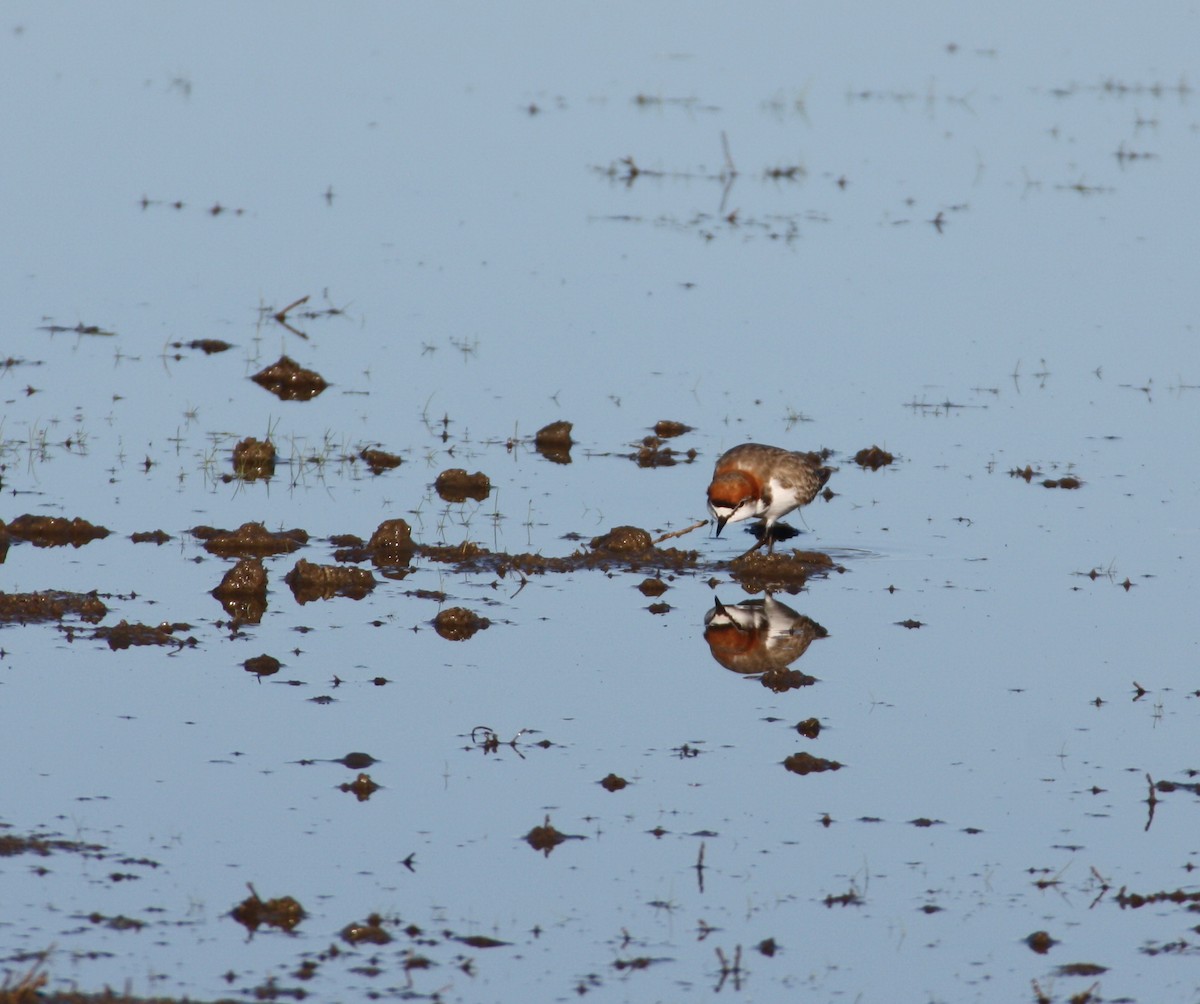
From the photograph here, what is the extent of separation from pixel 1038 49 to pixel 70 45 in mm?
18357

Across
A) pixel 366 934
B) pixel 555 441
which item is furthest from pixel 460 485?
pixel 366 934

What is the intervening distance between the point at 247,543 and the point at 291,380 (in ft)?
14.3

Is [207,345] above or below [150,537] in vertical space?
above

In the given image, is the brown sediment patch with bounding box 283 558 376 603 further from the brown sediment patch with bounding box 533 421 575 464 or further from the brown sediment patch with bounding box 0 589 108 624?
the brown sediment patch with bounding box 533 421 575 464

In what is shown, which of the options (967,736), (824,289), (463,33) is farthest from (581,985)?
(463,33)

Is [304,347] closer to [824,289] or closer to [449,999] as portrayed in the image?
[824,289]

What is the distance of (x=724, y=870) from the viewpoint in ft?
27.6

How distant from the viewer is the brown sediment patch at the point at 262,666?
411 inches

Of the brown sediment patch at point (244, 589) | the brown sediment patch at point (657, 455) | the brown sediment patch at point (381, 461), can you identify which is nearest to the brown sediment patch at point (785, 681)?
the brown sediment patch at point (244, 589)

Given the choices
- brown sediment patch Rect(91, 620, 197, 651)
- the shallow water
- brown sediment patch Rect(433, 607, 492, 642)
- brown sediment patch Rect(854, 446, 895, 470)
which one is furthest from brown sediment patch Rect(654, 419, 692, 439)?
brown sediment patch Rect(91, 620, 197, 651)

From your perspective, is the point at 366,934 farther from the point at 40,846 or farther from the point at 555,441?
the point at 555,441

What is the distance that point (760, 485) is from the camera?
12.9 metres

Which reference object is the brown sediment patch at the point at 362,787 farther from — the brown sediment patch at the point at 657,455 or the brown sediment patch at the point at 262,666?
the brown sediment patch at the point at 657,455

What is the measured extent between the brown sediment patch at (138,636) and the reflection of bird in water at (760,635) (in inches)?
119
